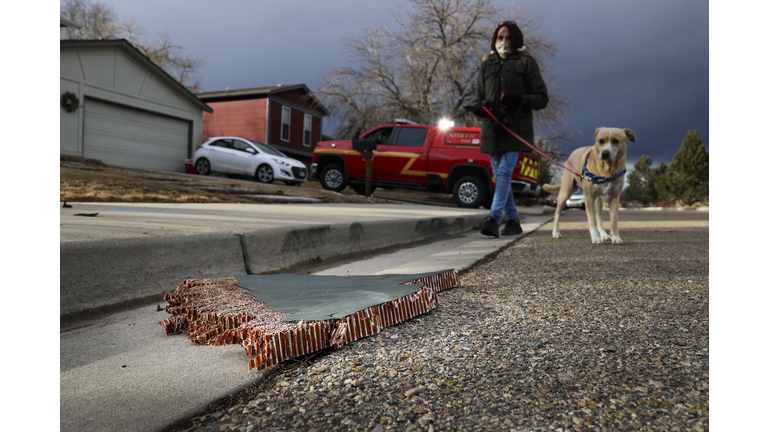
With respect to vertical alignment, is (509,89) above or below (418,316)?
above

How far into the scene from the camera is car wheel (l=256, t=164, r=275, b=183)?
47.3 feet

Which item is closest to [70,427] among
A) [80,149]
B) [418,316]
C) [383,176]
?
[418,316]

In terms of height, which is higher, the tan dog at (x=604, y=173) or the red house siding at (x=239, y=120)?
the red house siding at (x=239, y=120)

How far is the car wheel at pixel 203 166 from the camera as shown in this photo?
623 inches

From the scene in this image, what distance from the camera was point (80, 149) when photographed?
1395 centimetres

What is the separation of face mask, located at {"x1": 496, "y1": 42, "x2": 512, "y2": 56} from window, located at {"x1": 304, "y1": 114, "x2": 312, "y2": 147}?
21.6 metres

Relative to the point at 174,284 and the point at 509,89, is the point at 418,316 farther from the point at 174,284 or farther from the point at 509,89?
the point at 509,89

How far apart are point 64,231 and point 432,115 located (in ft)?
68.6

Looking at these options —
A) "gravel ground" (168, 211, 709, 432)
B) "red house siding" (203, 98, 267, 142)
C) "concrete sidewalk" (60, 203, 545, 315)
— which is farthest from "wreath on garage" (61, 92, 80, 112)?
"gravel ground" (168, 211, 709, 432)

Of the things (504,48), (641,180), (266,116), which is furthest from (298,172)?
(641,180)

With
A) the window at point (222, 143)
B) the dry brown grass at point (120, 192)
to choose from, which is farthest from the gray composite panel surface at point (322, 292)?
the window at point (222, 143)

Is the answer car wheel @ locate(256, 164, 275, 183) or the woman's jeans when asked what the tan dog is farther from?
car wheel @ locate(256, 164, 275, 183)

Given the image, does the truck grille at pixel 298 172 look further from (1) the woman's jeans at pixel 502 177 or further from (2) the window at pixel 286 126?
(1) the woman's jeans at pixel 502 177

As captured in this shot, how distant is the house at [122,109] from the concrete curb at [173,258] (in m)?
13.5
